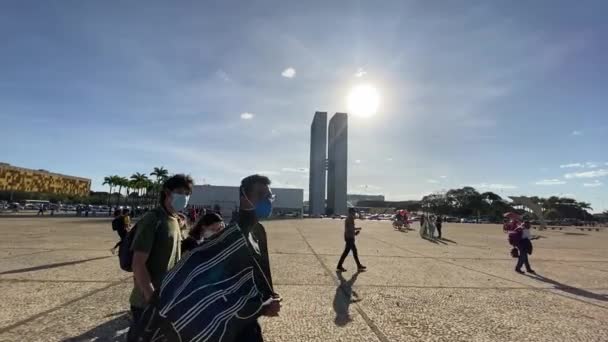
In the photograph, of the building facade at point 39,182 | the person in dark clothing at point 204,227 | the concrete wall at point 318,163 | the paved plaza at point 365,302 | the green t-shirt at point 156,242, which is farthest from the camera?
the concrete wall at point 318,163

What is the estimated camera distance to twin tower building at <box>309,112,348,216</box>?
13400cm

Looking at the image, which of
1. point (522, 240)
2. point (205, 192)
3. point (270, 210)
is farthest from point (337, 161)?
point (270, 210)

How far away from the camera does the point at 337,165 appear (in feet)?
450

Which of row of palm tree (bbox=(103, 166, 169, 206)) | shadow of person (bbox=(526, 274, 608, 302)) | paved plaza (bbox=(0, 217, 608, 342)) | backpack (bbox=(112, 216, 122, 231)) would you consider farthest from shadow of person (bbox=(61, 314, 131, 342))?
row of palm tree (bbox=(103, 166, 169, 206))

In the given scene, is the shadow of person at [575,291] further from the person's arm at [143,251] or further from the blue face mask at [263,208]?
the person's arm at [143,251]

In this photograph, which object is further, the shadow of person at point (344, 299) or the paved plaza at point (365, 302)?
the shadow of person at point (344, 299)

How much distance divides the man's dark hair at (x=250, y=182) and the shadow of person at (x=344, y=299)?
3590mm

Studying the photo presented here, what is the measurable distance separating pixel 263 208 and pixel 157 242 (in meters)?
0.87

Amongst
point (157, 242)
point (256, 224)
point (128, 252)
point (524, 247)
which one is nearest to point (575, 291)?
point (524, 247)

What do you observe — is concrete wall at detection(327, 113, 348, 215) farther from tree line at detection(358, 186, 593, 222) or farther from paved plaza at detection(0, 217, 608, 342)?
paved plaza at detection(0, 217, 608, 342)

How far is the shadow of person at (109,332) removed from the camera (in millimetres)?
4375

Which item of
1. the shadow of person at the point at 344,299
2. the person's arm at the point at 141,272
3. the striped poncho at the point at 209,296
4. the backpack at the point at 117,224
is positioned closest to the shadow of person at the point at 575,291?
the shadow of person at the point at 344,299

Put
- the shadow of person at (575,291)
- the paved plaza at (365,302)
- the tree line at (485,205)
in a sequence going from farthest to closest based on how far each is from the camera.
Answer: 1. the tree line at (485,205)
2. the shadow of person at (575,291)
3. the paved plaza at (365,302)

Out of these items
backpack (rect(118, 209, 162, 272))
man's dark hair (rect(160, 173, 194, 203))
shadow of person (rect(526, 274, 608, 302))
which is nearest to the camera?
backpack (rect(118, 209, 162, 272))
